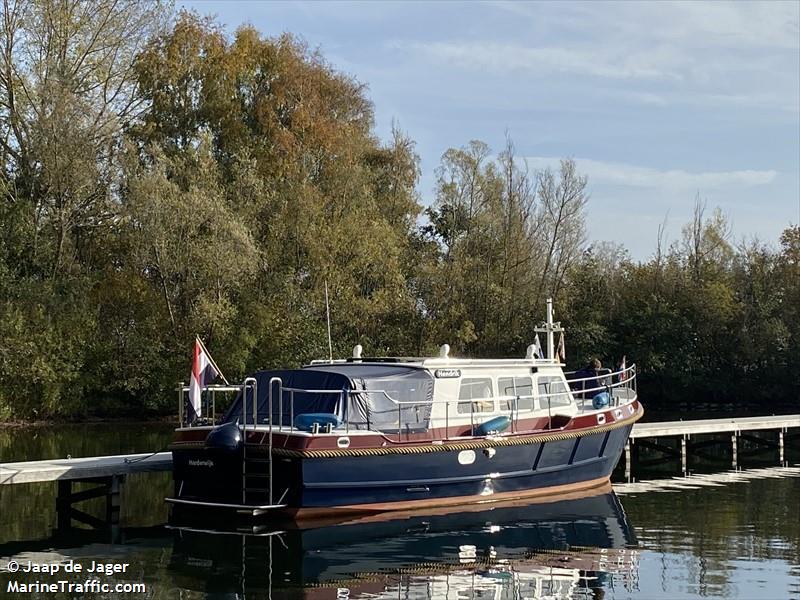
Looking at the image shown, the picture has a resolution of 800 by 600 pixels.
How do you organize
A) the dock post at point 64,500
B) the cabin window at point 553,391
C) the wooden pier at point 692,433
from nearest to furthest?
the dock post at point 64,500 → the cabin window at point 553,391 → the wooden pier at point 692,433

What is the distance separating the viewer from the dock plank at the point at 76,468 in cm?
1861

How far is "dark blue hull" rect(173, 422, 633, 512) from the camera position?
17422mm

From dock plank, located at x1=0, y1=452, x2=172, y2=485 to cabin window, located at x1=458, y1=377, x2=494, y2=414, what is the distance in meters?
5.68

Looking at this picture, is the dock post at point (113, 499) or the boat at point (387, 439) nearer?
the boat at point (387, 439)

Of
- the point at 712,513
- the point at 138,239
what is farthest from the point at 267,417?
the point at 138,239

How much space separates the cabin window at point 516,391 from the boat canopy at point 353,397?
1.89m

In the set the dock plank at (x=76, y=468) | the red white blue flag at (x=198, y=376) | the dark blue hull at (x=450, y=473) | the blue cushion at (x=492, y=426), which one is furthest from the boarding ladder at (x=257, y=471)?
the blue cushion at (x=492, y=426)

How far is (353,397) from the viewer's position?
730 inches

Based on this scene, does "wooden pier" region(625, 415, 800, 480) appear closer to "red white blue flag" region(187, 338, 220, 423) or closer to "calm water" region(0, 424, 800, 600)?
"calm water" region(0, 424, 800, 600)

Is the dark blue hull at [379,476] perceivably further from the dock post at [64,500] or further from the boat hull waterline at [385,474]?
the dock post at [64,500]

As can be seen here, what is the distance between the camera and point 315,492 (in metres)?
17.5

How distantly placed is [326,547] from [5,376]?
2593 centimetres

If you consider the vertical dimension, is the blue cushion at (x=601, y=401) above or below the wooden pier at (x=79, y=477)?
above

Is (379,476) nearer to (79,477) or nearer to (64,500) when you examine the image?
(79,477)
